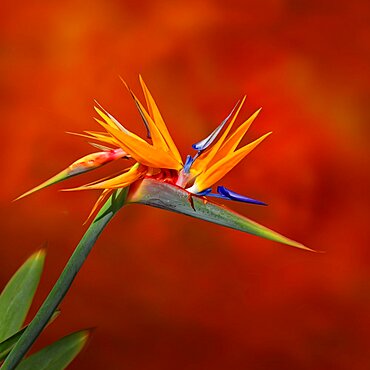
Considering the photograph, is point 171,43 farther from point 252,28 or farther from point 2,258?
point 2,258

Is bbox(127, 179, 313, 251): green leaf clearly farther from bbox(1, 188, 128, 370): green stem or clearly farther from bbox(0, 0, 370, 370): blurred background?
bbox(0, 0, 370, 370): blurred background

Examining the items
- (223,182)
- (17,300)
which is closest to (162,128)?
(17,300)

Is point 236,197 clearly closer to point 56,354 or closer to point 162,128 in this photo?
point 162,128

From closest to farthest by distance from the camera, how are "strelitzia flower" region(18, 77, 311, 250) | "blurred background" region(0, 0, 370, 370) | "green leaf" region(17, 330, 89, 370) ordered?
"strelitzia flower" region(18, 77, 311, 250), "green leaf" region(17, 330, 89, 370), "blurred background" region(0, 0, 370, 370)

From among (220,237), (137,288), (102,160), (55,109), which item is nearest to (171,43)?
(55,109)

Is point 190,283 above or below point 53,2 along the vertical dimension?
below

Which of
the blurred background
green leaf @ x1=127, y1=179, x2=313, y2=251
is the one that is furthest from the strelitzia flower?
the blurred background
